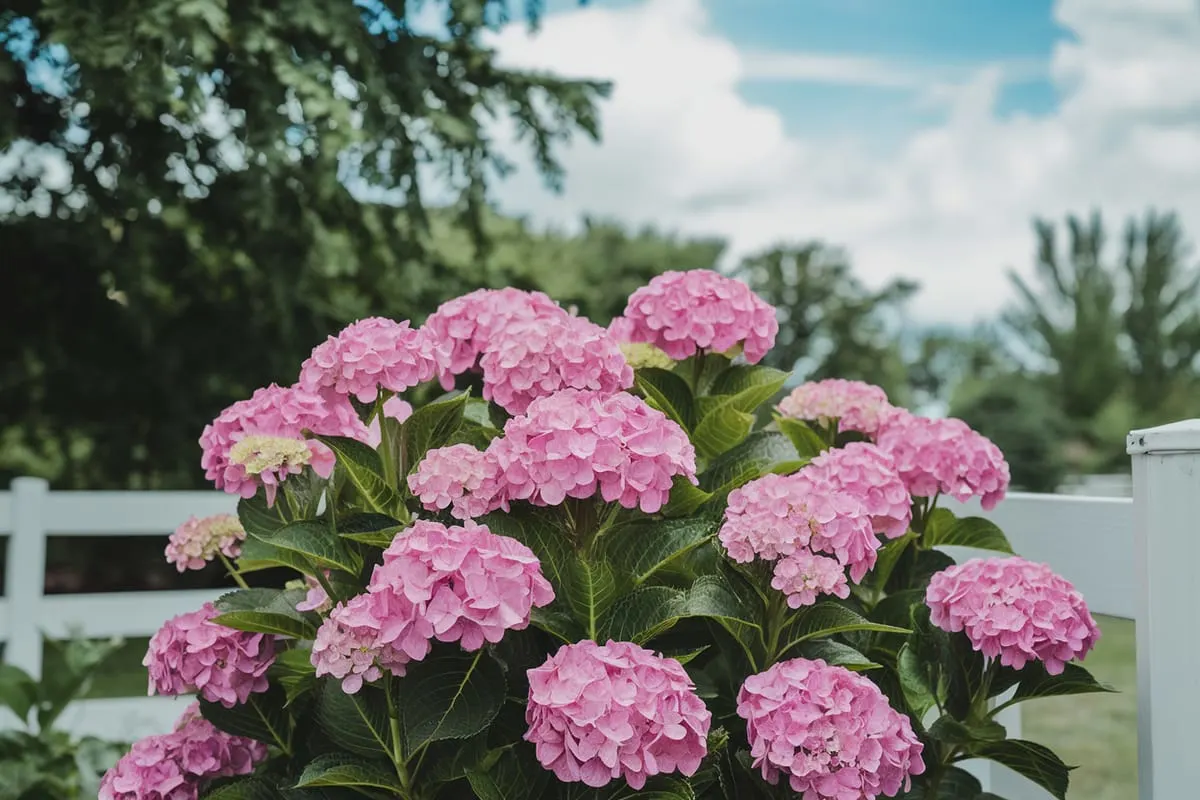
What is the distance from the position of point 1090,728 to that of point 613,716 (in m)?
6.17

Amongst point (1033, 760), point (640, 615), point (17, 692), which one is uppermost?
point (640, 615)

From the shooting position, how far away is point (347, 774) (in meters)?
1.46

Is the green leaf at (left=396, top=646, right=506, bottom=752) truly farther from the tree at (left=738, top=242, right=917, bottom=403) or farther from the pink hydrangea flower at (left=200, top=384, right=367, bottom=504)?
the tree at (left=738, top=242, right=917, bottom=403)

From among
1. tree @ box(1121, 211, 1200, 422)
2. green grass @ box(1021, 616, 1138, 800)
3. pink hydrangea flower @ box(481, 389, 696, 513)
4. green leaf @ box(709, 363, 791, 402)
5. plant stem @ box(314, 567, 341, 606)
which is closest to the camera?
pink hydrangea flower @ box(481, 389, 696, 513)

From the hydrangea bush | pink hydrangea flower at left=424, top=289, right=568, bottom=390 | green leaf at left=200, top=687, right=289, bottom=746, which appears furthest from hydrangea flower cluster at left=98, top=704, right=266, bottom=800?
pink hydrangea flower at left=424, top=289, right=568, bottom=390

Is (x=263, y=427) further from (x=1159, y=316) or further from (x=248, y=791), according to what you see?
(x=1159, y=316)

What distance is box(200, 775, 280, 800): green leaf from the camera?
1.67 m

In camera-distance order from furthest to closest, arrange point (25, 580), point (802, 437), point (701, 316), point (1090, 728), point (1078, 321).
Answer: point (1078, 321) < point (1090, 728) < point (25, 580) < point (802, 437) < point (701, 316)

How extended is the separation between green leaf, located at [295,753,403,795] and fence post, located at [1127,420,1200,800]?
1.05 m

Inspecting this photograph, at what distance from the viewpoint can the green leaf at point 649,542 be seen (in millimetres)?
1523

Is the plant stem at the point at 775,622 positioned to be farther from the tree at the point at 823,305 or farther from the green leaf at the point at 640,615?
the tree at the point at 823,305

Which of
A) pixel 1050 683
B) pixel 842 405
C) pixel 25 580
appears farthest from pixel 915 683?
pixel 25 580

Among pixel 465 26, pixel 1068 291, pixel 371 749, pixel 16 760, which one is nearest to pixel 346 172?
pixel 465 26

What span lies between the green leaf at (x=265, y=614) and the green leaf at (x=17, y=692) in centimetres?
175
